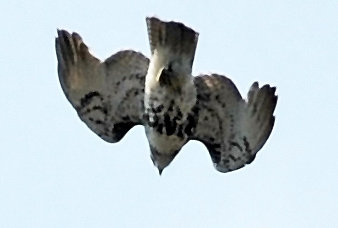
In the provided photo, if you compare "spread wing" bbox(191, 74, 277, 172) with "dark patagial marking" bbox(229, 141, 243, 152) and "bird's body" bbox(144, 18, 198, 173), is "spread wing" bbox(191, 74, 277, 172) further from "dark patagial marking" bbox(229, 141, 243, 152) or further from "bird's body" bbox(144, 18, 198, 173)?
"bird's body" bbox(144, 18, 198, 173)

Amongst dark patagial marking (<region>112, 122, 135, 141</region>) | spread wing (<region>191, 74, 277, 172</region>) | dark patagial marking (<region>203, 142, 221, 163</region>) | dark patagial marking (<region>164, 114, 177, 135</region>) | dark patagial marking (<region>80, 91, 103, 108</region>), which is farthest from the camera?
dark patagial marking (<region>203, 142, 221, 163</region>)

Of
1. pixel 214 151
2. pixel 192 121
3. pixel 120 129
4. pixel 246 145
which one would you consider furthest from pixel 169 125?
pixel 246 145

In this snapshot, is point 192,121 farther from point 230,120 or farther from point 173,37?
point 173,37

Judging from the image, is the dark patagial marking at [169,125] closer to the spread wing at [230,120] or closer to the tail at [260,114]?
the spread wing at [230,120]

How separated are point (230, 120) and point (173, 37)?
1168 millimetres

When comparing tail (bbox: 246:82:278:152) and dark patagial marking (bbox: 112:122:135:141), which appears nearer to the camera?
tail (bbox: 246:82:278:152)

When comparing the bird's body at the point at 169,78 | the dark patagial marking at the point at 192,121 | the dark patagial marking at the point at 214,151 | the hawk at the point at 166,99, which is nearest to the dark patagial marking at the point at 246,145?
the hawk at the point at 166,99

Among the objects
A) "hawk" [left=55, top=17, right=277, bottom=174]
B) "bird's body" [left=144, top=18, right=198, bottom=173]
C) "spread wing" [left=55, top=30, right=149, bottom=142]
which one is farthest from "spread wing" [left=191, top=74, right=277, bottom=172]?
"spread wing" [left=55, top=30, right=149, bottom=142]

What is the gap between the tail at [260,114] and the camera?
12.2 metres

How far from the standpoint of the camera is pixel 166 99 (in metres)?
12.0

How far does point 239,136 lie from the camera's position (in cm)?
1254

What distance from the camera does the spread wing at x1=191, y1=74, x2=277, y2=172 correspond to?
1225cm

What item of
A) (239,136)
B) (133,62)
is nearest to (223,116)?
(239,136)

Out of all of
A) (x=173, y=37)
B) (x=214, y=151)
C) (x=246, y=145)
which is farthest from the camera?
(x=214, y=151)
